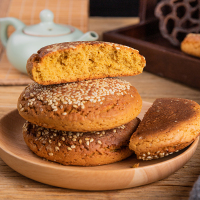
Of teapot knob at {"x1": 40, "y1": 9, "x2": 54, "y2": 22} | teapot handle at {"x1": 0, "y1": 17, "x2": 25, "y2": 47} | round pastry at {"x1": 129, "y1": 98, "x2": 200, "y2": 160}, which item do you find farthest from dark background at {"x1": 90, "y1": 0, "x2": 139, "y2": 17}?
round pastry at {"x1": 129, "y1": 98, "x2": 200, "y2": 160}

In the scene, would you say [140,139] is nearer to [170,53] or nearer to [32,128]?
[32,128]

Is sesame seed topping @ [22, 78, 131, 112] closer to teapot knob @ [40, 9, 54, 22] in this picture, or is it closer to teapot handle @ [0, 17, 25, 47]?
teapot knob @ [40, 9, 54, 22]

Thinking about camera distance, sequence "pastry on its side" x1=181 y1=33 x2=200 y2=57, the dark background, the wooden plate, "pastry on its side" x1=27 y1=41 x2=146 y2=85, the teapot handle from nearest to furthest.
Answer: the wooden plate, "pastry on its side" x1=27 y1=41 x2=146 y2=85, "pastry on its side" x1=181 y1=33 x2=200 y2=57, the teapot handle, the dark background

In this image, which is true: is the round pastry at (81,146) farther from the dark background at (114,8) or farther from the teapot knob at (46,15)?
the dark background at (114,8)

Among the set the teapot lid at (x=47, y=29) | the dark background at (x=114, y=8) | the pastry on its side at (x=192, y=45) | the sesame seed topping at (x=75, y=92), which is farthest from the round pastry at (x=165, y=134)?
the dark background at (x=114, y=8)

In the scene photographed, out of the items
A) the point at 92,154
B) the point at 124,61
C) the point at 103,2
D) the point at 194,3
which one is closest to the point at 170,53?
the point at 194,3

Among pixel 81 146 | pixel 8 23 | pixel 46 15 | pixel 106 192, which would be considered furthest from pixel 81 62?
pixel 8 23
